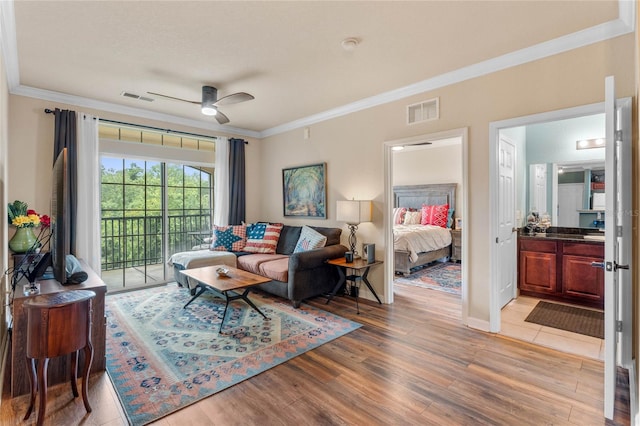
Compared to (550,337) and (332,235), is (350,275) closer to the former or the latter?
(332,235)

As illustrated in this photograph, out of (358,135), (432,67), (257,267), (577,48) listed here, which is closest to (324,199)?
(358,135)

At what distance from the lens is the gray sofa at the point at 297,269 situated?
399 centimetres

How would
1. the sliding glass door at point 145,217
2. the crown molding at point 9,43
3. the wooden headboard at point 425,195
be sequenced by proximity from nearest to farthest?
the crown molding at point 9,43 → the sliding glass door at point 145,217 → the wooden headboard at point 425,195

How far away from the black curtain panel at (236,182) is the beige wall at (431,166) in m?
4.48

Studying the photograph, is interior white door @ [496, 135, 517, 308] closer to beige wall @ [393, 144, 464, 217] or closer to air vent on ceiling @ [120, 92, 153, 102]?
beige wall @ [393, 144, 464, 217]

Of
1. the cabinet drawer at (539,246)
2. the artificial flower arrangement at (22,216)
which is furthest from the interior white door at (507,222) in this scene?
the artificial flower arrangement at (22,216)

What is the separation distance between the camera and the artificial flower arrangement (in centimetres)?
329

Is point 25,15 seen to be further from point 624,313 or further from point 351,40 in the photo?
point 624,313

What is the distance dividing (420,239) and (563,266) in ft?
7.37

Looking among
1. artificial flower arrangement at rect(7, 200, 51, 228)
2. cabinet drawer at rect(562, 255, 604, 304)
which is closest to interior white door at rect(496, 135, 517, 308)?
cabinet drawer at rect(562, 255, 604, 304)

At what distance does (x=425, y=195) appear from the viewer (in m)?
7.90

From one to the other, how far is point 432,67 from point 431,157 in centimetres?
491

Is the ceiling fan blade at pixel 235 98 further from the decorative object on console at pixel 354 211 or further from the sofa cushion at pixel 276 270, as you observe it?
the sofa cushion at pixel 276 270

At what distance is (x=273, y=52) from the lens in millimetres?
3004
